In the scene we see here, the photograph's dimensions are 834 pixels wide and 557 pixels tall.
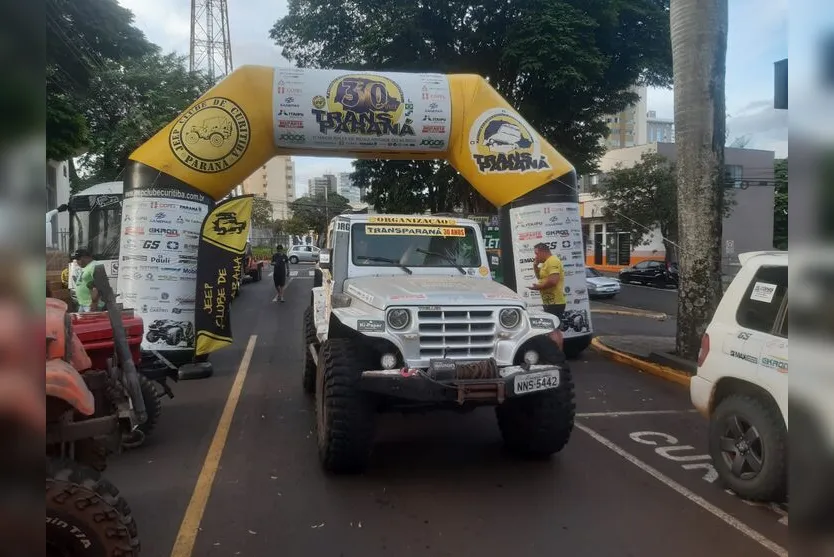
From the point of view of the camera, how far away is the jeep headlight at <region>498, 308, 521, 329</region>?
17.2 feet

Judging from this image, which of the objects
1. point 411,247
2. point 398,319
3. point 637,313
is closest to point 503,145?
point 411,247

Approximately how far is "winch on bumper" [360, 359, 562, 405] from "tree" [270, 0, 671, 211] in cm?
1549

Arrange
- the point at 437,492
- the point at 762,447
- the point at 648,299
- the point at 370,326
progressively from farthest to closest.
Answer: the point at 648,299 → the point at 370,326 → the point at 437,492 → the point at 762,447

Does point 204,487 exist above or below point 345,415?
below

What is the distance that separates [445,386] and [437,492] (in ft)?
2.67

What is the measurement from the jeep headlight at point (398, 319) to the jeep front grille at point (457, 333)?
10cm

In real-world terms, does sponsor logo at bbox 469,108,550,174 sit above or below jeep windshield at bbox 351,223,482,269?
above

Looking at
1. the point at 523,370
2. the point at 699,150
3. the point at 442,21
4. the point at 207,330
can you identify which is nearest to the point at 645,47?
the point at 442,21

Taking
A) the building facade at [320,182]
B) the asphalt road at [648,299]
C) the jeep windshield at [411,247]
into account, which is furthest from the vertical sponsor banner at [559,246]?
the building facade at [320,182]

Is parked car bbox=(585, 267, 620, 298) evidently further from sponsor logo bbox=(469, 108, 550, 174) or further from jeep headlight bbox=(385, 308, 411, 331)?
jeep headlight bbox=(385, 308, 411, 331)

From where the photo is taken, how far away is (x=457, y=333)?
16.9 feet

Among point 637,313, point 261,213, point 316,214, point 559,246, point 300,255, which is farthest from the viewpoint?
point 316,214

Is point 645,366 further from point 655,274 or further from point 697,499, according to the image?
point 655,274

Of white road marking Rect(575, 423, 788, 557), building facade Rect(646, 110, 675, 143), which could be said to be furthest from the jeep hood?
building facade Rect(646, 110, 675, 143)
